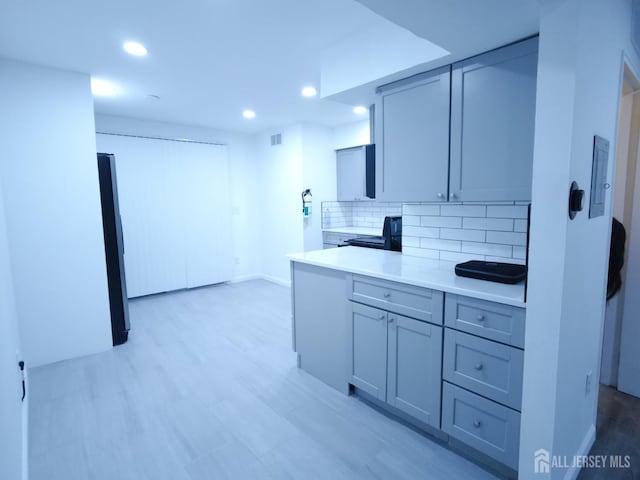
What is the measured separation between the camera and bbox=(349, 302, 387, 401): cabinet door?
203 cm

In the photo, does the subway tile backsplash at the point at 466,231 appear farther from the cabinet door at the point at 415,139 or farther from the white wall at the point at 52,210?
the white wall at the point at 52,210

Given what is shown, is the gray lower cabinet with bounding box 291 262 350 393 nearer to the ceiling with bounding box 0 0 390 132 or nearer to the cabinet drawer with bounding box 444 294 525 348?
the cabinet drawer with bounding box 444 294 525 348

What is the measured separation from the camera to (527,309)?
1320mm

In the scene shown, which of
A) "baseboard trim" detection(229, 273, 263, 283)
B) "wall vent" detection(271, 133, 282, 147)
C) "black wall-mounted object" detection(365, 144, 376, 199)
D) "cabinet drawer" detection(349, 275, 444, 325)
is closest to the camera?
"cabinet drawer" detection(349, 275, 444, 325)

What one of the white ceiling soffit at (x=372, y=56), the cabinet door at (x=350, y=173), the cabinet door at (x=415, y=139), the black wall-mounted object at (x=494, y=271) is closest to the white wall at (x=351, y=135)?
the cabinet door at (x=350, y=173)

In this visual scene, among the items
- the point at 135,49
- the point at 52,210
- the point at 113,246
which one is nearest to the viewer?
the point at 135,49

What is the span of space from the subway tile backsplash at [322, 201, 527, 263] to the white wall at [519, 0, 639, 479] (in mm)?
458

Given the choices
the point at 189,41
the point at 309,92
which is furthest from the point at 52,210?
the point at 309,92

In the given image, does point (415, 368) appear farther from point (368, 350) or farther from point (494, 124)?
point (494, 124)

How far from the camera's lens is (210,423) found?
Result: 2.05m

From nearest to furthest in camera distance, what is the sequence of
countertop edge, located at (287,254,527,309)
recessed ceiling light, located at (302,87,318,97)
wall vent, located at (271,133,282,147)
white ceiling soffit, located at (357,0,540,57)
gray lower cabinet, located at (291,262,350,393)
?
white ceiling soffit, located at (357,0,540,57), countertop edge, located at (287,254,527,309), gray lower cabinet, located at (291,262,350,393), recessed ceiling light, located at (302,87,318,97), wall vent, located at (271,133,282,147)

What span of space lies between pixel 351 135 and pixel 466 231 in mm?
3083

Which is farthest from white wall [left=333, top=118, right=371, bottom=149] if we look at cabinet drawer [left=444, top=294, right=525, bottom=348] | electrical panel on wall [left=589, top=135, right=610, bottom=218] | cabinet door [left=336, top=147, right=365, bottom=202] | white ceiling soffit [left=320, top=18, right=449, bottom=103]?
cabinet drawer [left=444, top=294, right=525, bottom=348]

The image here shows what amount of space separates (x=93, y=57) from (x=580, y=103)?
10.6 ft
